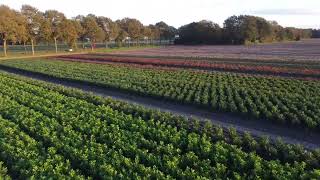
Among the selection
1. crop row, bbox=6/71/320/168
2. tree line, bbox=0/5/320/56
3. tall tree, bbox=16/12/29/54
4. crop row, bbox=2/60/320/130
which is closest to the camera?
crop row, bbox=6/71/320/168

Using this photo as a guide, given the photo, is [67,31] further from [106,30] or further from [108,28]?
[108,28]

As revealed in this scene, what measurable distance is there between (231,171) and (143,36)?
11779cm

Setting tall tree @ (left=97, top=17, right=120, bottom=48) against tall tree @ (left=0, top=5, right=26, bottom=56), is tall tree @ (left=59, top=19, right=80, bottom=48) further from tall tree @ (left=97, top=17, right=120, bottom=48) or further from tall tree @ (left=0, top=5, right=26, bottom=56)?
tall tree @ (left=97, top=17, right=120, bottom=48)

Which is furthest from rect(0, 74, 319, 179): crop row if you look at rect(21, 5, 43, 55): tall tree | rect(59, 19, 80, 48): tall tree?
rect(59, 19, 80, 48): tall tree

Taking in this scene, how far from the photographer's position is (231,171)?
11.7 meters

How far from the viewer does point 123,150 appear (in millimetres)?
13570

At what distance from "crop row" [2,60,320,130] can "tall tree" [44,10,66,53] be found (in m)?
51.0

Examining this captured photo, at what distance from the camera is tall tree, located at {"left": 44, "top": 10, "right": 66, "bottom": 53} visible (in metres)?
85.0

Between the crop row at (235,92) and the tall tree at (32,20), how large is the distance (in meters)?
47.5

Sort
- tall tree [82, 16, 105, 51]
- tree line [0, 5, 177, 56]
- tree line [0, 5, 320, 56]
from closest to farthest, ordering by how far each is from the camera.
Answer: tree line [0, 5, 177, 56] → tree line [0, 5, 320, 56] → tall tree [82, 16, 105, 51]

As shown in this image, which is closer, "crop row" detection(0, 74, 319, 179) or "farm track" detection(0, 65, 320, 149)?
"crop row" detection(0, 74, 319, 179)

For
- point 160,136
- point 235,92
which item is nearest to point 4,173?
point 160,136

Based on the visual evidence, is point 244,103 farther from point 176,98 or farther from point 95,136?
point 95,136

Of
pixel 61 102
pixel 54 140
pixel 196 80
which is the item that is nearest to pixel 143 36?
pixel 196 80
